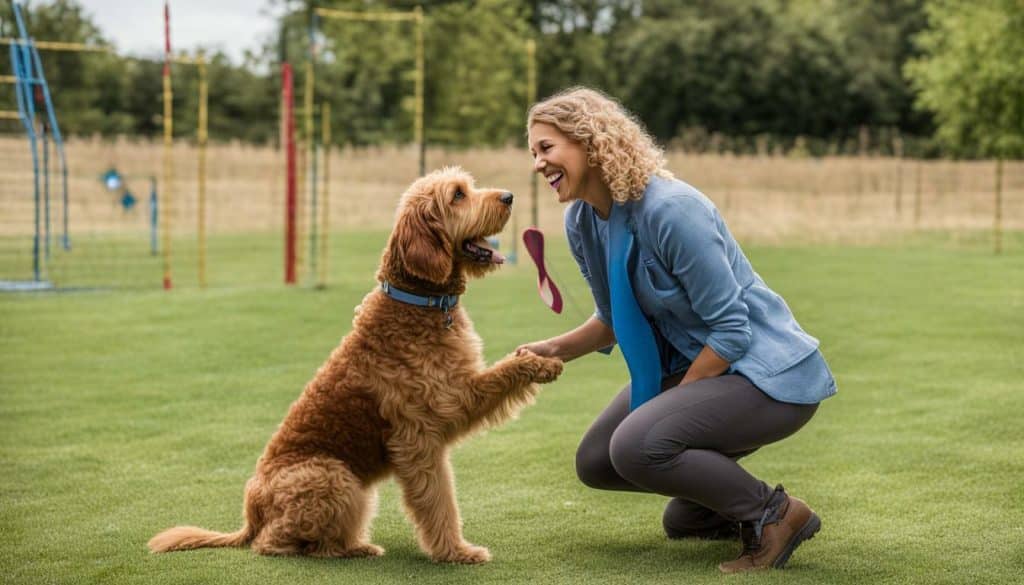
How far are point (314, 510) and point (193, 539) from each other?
0.52 m

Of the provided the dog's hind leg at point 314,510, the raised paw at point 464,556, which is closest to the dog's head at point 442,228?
the dog's hind leg at point 314,510

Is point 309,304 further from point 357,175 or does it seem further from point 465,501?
point 357,175

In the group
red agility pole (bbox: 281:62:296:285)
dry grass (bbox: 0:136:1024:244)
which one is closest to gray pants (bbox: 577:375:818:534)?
red agility pole (bbox: 281:62:296:285)

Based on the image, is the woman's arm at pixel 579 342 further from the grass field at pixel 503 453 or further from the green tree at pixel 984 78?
the green tree at pixel 984 78

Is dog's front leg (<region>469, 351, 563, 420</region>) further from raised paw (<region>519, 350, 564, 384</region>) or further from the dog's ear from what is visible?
the dog's ear

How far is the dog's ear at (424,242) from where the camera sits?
4.16 metres

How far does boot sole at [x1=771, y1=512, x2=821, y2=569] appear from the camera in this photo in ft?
13.4

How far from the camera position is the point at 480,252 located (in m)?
4.30

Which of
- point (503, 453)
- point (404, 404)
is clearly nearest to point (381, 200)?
point (503, 453)

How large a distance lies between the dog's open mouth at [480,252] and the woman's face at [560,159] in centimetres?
38

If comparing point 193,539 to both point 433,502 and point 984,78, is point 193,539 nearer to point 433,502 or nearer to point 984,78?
point 433,502

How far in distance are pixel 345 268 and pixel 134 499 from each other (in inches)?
447

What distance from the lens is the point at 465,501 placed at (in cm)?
526

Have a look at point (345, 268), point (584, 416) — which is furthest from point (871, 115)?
point (584, 416)
